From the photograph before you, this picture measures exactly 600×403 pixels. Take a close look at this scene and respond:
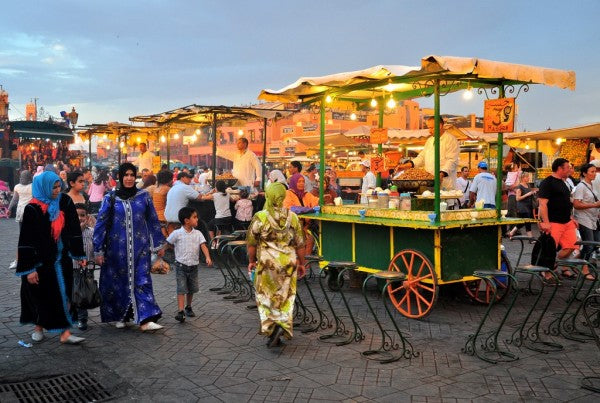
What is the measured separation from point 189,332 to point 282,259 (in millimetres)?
1521

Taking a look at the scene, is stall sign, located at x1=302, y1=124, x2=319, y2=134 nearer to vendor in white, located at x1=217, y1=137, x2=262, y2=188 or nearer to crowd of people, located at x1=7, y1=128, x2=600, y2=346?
vendor in white, located at x1=217, y1=137, x2=262, y2=188

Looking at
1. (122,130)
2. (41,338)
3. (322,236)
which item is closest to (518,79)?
(322,236)

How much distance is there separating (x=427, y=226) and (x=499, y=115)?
185cm

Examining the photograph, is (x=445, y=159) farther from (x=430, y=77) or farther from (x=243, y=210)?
(x=243, y=210)

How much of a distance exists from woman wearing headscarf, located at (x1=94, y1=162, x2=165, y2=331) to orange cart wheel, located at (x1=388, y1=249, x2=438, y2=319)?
2922 mm

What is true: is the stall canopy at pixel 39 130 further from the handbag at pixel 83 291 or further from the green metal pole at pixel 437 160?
the green metal pole at pixel 437 160

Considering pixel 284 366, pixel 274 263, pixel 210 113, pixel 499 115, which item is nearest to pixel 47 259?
pixel 274 263

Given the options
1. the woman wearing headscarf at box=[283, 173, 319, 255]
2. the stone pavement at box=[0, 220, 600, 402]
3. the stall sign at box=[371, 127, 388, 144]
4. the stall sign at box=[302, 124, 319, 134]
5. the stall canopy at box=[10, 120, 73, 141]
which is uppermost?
the stall sign at box=[302, 124, 319, 134]

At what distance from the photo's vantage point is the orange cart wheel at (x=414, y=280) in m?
6.82

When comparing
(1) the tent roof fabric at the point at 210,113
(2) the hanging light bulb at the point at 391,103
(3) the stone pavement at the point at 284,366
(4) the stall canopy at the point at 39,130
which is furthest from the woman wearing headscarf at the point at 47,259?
(4) the stall canopy at the point at 39,130

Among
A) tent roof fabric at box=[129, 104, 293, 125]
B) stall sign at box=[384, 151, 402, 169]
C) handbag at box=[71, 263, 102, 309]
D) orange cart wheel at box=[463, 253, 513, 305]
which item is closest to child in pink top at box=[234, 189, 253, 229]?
tent roof fabric at box=[129, 104, 293, 125]

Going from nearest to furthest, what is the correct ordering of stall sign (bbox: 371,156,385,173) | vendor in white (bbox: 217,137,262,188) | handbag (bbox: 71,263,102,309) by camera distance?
handbag (bbox: 71,263,102,309)
stall sign (bbox: 371,156,385,173)
vendor in white (bbox: 217,137,262,188)

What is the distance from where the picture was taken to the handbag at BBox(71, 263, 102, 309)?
6039 mm

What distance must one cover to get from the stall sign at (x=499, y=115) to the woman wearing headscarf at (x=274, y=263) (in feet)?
10.4
